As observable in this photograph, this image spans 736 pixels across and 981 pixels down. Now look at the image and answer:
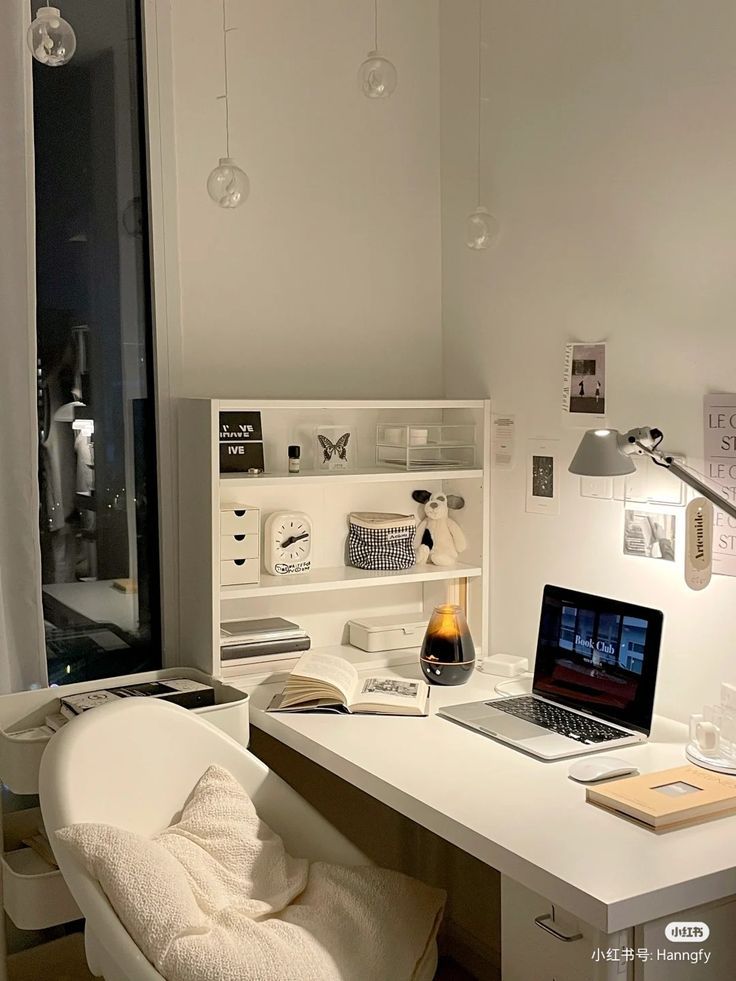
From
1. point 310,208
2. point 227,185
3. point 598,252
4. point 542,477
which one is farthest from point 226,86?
point 542,477

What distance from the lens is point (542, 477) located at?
2.61 metres

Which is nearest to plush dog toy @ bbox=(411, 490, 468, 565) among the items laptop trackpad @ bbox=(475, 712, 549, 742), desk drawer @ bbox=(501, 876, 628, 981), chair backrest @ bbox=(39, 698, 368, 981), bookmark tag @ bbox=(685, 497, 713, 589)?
laptop trackpad @ bbox=(475, 712, 549, 742)

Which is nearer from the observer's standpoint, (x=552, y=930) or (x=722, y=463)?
(x=552, y=930)

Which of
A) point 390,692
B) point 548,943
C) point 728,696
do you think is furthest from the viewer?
point 390,692

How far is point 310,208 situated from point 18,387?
93cm

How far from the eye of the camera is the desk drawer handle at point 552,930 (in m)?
1.59

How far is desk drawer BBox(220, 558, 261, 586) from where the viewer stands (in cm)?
253

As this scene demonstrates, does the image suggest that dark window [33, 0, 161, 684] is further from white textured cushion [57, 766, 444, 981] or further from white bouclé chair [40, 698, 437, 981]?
white textured cushion [57, 766, 444, 981]

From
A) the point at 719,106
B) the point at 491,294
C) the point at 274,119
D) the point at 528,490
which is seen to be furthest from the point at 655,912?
the point at 274,119

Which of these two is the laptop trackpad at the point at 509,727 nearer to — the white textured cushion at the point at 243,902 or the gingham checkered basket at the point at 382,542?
the white textured cushion at the point at 243,902

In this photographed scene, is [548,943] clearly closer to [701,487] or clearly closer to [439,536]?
[701,487]

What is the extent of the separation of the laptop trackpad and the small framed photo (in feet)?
2.66

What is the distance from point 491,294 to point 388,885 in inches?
61.4

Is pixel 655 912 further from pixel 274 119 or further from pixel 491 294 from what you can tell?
pixel 274 119
